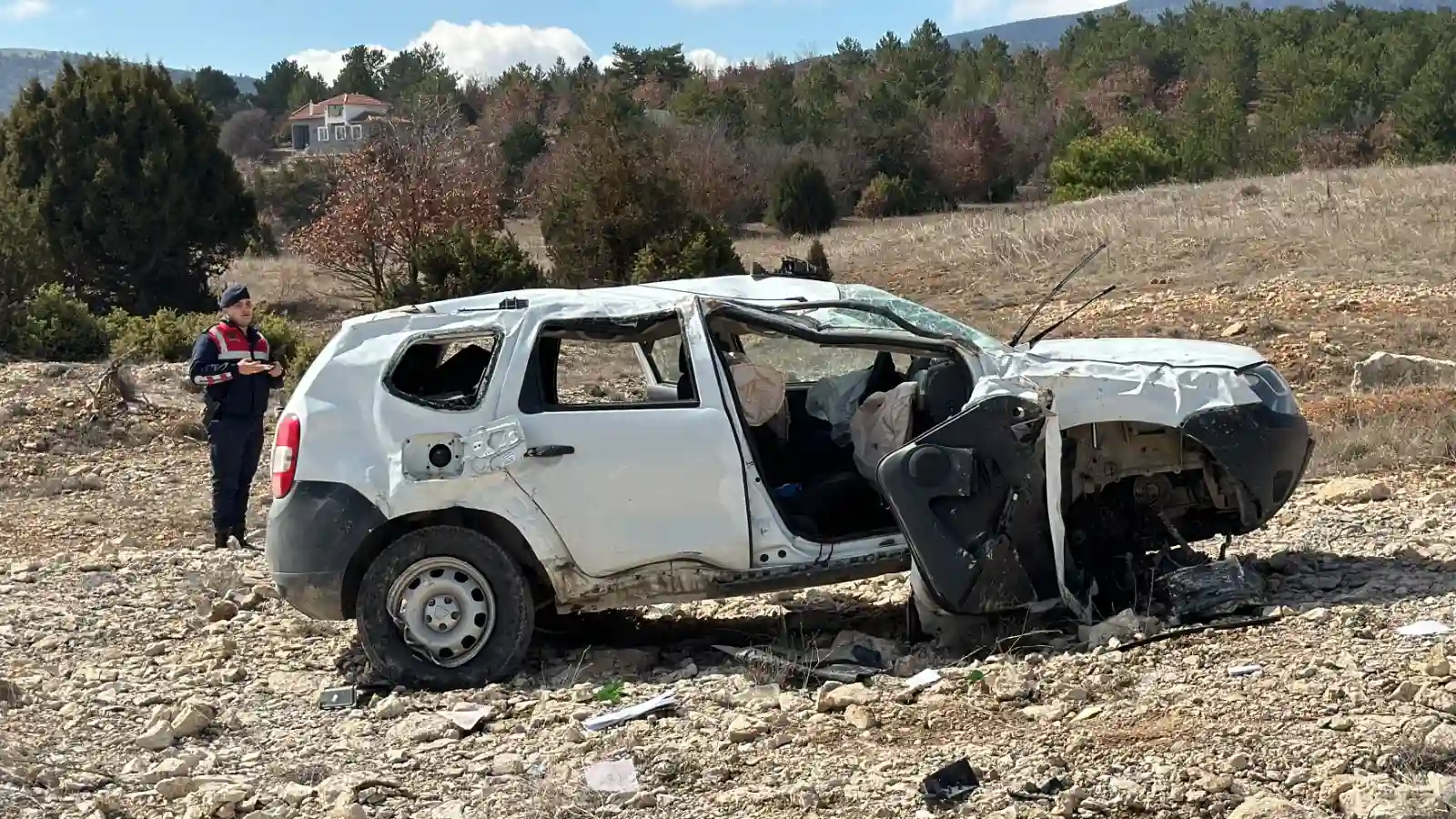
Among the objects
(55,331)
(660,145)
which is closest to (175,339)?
(55,331)

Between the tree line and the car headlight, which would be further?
the tree line

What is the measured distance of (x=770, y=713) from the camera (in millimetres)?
5465

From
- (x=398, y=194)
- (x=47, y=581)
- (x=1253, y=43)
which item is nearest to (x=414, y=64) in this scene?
(x=1253, y=43)

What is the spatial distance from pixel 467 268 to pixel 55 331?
5.86 m

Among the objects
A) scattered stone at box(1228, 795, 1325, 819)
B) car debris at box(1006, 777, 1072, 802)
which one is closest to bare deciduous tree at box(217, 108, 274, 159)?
car debris at box(1006, 777, 1072, 802)

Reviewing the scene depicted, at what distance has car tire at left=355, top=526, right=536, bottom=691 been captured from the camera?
6.14 meters

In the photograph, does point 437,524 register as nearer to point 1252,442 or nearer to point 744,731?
point 744,731

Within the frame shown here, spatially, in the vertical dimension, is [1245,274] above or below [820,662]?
above

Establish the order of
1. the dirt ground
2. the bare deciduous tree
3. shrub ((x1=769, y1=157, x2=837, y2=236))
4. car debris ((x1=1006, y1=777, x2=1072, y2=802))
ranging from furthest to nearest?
the bare deciduous tree → shrub ((x1=769, y1=157, x2=837, y2=236)) → the dirt ground → car debris ((x1=1006, y1=777, x2=1072, y2=802))

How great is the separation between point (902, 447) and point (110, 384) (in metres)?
11.9

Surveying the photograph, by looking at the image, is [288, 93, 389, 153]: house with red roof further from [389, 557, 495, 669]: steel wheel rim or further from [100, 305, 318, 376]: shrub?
[389, 557, 495, 669]: steel wheel rim

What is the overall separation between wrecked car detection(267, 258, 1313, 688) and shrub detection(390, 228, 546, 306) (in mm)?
16306

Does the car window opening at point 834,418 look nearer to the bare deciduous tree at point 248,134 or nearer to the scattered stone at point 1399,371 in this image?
the scattered stone at point 1399,371

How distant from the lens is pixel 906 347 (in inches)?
245
